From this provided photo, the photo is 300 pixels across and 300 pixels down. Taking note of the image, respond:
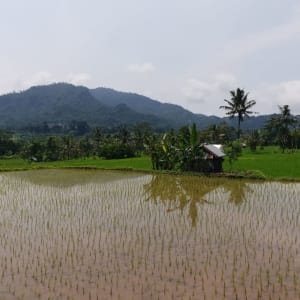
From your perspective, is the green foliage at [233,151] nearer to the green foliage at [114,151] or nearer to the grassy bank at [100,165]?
the grassy bank at [100,165]

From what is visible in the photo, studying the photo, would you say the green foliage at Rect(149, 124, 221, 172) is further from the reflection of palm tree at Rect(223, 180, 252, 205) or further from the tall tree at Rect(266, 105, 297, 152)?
the tall tree at Rect(266, 105, 297, 152)

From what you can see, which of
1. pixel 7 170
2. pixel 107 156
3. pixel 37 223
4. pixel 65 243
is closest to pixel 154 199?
pixel 37 223

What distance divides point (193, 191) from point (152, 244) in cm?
760

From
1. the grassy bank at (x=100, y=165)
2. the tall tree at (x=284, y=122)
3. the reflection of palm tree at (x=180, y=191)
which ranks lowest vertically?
the reflection of palm tree at (x=180, y=191)

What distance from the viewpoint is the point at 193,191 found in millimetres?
16469

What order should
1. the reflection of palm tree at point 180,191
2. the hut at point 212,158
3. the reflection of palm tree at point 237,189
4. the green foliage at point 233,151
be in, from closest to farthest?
the reflection of palm tree at point 180,191 < the reflection of palm tree at point 237,189 < the hut at point 212,158 < the green foliage at point 233,151

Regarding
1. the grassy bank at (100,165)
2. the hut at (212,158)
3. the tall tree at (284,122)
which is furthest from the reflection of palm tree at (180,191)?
the tall tree at (284,122)

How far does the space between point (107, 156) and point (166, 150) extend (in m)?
17.8

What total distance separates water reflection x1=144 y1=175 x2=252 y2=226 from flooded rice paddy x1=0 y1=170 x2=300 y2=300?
0.24ft

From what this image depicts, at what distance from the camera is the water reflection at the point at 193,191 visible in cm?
1384

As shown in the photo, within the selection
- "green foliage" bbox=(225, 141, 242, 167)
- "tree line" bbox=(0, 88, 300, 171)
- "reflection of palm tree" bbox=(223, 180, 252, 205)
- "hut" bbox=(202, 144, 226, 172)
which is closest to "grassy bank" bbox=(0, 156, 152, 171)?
"tree line" bbox=(0, 88, 300, 171)

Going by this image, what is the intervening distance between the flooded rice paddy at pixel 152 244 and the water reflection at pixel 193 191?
0.24 ft

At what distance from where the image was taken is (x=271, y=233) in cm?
984

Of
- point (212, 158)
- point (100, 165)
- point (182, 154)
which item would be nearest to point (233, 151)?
point (212, 158)
